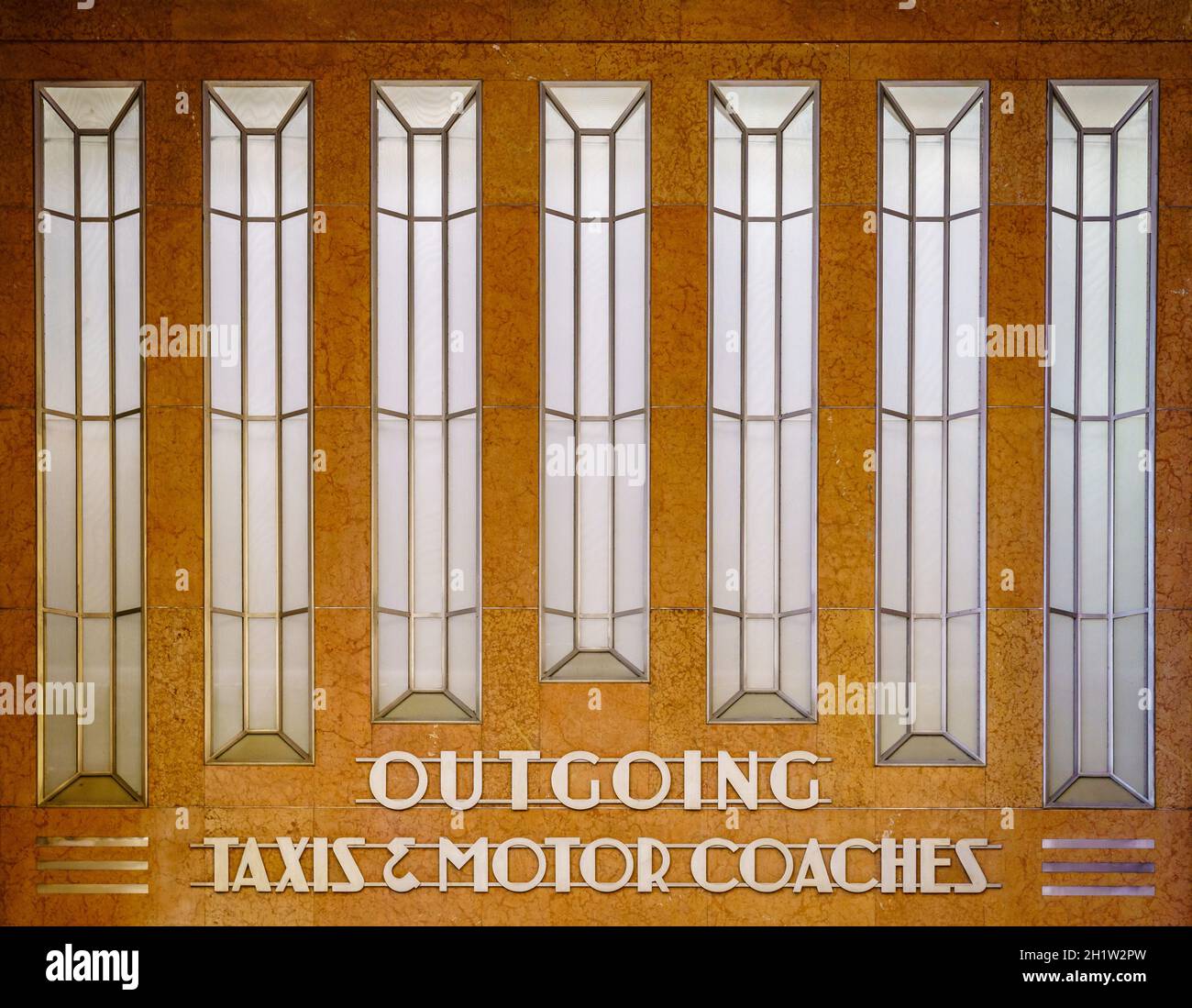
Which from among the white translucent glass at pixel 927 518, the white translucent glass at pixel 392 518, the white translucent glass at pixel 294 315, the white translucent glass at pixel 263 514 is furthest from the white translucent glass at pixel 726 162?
the white translucent glass at pixel 263 514

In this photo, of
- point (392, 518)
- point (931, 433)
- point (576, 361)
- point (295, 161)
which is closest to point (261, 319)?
point (295, 161)

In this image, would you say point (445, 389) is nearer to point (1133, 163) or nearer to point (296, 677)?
point (296, 677)

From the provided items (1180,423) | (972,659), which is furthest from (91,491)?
(1180,423)

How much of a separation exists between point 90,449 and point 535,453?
2.25 meters

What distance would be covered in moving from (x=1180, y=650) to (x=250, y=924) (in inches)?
191

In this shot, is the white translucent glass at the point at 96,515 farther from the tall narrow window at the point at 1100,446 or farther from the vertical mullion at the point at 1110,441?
the vertical mullion at the point at 1110,441

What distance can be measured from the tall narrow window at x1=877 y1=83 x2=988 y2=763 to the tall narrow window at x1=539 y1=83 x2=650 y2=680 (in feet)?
4.01

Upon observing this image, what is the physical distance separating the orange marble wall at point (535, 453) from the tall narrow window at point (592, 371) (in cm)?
9

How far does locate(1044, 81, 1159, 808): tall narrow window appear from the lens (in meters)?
4.80

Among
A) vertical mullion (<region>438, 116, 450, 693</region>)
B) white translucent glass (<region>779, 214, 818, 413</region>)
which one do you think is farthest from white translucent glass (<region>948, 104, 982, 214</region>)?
vertical mullion (<region>438, 116, 450, 693</region>)

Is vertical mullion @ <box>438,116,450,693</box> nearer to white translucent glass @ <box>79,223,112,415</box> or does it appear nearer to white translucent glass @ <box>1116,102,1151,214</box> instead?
white translucent glass @ <box>79,223,112,415</box>

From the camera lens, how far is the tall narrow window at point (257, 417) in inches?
189
